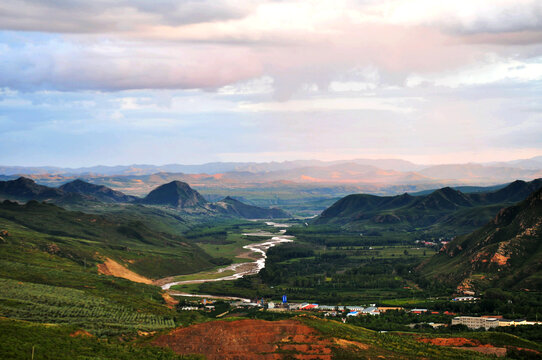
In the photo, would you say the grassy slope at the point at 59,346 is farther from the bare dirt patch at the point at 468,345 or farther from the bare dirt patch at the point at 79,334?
the bare dirt patch at the point at 468,345

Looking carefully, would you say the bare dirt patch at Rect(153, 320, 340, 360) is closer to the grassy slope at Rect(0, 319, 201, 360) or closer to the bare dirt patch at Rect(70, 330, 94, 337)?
the grassy slope at Rect(0, 319, 201, 360)

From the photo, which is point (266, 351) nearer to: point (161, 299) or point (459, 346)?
point (459, 346)

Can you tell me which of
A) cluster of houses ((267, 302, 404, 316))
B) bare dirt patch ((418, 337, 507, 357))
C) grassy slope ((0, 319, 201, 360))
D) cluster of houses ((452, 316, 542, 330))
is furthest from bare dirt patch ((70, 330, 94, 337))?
cluster of houses ((452, 316, 542, 330))

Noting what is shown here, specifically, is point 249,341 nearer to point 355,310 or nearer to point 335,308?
point 355,310

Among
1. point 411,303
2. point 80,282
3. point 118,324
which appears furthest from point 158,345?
point 411,303

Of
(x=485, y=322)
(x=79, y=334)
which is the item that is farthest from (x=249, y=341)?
(x=485, y=322)

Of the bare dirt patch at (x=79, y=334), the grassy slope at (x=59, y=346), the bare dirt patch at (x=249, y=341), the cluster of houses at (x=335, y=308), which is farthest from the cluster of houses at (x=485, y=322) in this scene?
the bare dirt patch at (x=79, y=334)
